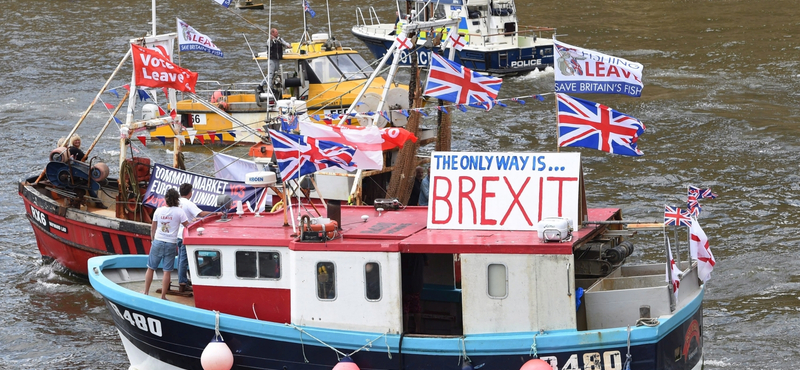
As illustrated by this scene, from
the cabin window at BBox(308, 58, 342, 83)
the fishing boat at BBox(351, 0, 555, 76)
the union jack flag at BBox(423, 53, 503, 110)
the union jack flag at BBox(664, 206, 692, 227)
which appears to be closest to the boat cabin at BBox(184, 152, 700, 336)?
the union jack flag at BBox(664, 206, 692, 227)

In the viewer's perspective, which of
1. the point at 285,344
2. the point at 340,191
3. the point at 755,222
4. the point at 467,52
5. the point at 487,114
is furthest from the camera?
the point at 467,52

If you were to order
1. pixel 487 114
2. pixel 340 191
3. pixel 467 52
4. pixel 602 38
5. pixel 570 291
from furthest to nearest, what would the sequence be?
pixel 602 38 → pixel 467 52 → pixel 487 114 → pixel 340 191 → pixel 570 291

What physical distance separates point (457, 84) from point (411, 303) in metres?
4.72

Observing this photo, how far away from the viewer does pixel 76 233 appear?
17.0 m

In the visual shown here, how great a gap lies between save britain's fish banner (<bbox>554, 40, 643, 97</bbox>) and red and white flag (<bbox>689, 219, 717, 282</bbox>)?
243 cm

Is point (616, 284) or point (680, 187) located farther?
point (680, 187)

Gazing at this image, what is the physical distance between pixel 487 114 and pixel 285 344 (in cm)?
1881

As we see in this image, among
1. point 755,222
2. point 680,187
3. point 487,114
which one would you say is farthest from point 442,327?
point 487,114

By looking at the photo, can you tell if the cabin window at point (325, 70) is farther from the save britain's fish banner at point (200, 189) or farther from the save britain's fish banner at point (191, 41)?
the save britain's fish banner at point (200, 189)

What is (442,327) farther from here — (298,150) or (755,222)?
(755,222)

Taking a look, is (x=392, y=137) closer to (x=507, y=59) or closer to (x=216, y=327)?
(x=216, y=327)

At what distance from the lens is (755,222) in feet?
64.0

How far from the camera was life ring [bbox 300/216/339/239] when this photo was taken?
1101cm

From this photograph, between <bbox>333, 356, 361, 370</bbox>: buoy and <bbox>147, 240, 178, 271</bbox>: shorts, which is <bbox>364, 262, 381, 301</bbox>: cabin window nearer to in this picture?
<bbox>333, 356, 361, 370</bbox>: buoy
